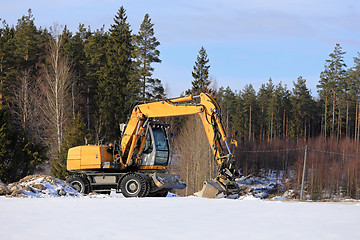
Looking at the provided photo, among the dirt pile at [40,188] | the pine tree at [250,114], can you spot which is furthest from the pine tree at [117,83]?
the pine tree at [250,114]

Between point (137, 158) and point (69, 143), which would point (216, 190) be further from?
point (69, 143)

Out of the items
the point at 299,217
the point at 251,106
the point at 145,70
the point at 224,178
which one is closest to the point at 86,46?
the point at 145,70

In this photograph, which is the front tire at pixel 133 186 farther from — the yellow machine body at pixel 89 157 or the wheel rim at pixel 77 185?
the wheel rim at pixel 77 185

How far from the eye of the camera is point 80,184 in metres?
18.8

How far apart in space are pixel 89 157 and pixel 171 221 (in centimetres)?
958

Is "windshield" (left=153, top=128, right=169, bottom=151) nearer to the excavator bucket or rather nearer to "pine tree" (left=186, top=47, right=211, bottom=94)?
the excavator bucket

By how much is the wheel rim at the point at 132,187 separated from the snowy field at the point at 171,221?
12.4 feet

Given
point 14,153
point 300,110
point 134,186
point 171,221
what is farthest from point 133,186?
point 300,110

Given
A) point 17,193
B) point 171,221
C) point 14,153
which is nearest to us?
point 171,221

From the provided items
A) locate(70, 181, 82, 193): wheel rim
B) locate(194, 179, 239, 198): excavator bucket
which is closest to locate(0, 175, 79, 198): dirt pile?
locate(70, 181, 82, 193): wheel rim

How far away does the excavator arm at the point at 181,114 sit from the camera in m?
15.4

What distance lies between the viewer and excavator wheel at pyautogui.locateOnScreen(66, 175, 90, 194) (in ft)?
61.5

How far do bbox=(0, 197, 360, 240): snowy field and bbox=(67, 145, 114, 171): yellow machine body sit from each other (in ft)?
17.6

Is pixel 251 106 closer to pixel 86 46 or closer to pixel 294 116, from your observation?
pixel 294 116
